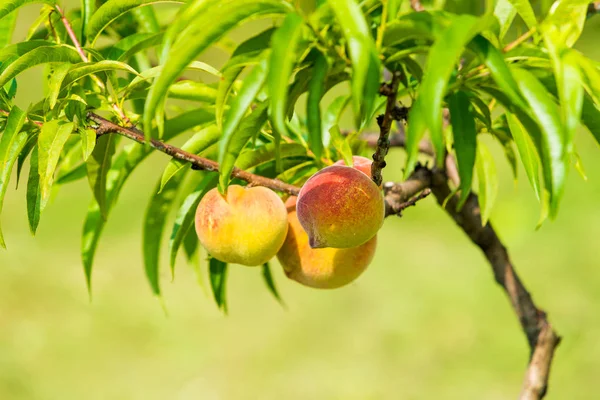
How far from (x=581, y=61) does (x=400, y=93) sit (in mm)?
317

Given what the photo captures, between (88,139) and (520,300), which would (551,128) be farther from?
(520,300)

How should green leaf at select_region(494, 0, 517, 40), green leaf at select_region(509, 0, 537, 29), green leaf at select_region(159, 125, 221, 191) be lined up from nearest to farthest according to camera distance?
green leaf at select_region(509, 0, 537, 29) → green leaf at select_region(494, 0, 517, 40) → green leaf at select_region(159, 125, 221, 191)

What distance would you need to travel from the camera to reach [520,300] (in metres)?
1.33

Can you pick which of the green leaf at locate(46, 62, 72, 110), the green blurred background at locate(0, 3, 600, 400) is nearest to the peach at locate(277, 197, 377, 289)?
the green leaf at locate(46, 62, 72, 110)

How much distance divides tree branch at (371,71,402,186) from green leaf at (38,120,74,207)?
325mm

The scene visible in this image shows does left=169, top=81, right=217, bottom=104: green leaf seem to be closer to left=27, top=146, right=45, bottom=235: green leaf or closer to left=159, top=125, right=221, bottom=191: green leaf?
left=159, top=125, right=221, bottom=191: green leaf

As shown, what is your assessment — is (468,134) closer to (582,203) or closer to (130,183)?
(582,203)

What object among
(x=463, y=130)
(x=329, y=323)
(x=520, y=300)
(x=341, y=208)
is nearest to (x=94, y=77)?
(x=341, y=208)

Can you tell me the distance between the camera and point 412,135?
0.59 meters

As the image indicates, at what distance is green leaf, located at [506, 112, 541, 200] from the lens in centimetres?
75

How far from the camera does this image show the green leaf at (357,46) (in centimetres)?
54

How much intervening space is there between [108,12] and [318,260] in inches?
16.2

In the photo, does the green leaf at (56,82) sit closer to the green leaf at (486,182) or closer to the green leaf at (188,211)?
the green leaf at (188,211)

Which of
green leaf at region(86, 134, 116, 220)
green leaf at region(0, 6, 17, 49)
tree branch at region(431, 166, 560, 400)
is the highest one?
Result: green leaf at region(0, 6, 17, 49)
